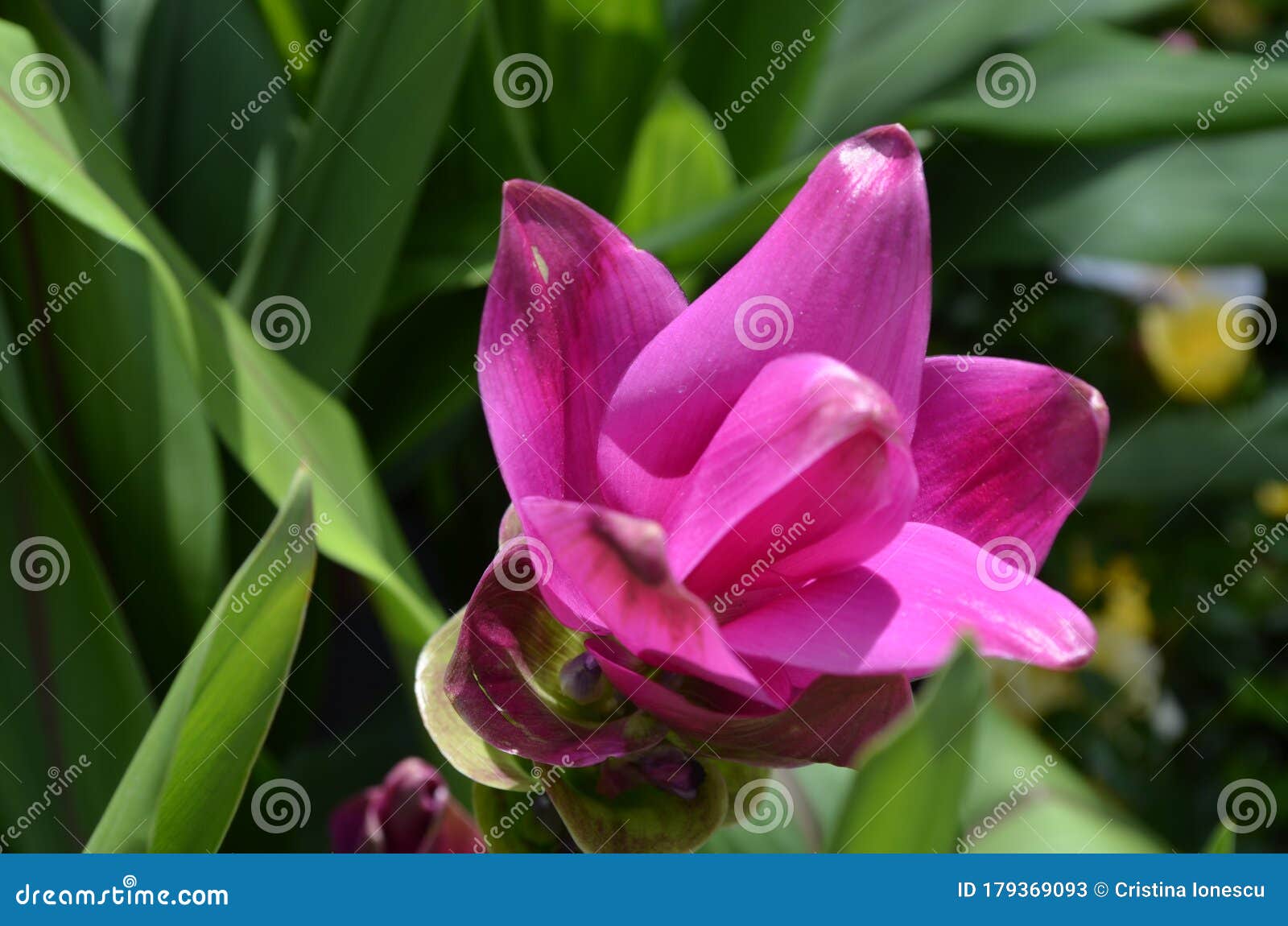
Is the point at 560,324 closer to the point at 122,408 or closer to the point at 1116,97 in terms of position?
the point at 122,408

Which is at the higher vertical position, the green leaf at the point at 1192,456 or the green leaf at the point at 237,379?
the green leaf at the point at 237,379

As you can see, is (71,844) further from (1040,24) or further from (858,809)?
(1040,24)

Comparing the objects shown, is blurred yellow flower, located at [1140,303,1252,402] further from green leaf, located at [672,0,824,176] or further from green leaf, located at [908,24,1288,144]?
green leaf, located at [672,0,824,176]

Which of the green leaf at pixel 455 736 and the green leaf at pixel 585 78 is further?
the green leaf at pixel 585 78

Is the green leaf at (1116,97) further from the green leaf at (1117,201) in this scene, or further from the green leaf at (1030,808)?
the green leaf at (1030,808)

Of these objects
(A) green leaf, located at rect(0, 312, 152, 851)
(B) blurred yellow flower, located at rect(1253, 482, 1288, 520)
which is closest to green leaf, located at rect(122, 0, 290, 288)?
(A) green leaf, located at rect(0, 312, 152, 851)

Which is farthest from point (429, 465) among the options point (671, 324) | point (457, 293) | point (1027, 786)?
point (671, 324)

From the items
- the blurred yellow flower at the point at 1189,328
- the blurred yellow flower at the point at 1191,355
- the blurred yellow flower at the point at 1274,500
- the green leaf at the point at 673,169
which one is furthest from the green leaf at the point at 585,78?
the blurred yellow flower at the point at 1274,500
